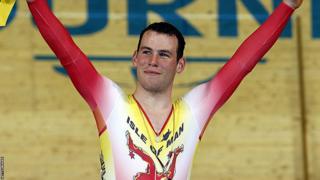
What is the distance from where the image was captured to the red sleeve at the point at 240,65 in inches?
178

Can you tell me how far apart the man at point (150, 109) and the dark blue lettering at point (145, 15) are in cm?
672

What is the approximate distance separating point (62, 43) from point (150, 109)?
607mm

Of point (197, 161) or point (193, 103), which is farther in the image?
point (197, 161)

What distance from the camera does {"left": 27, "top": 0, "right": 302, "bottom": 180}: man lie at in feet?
14.2

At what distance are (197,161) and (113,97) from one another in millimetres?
6961

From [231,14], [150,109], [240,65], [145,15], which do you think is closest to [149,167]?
[150,109]

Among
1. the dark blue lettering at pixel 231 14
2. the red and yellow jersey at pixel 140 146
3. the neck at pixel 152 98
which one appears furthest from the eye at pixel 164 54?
the dark blue lettering at pixel 231 14

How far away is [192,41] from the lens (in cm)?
1131

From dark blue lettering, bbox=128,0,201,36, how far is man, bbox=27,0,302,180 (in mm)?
6721

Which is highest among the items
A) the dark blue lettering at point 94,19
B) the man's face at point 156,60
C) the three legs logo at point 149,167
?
the man's face at point 156,60

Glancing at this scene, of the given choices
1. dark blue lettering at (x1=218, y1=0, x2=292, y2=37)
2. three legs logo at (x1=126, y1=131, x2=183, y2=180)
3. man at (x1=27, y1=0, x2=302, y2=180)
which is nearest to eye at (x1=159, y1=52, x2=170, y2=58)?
man at (x1=27, y1=0, x2=302, y2=180)

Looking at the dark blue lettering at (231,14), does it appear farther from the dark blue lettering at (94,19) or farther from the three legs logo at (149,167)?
the three legs logo at (149,167)

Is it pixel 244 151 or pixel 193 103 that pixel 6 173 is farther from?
pixel 193 103

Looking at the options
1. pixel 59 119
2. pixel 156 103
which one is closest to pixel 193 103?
pixel 156 103
